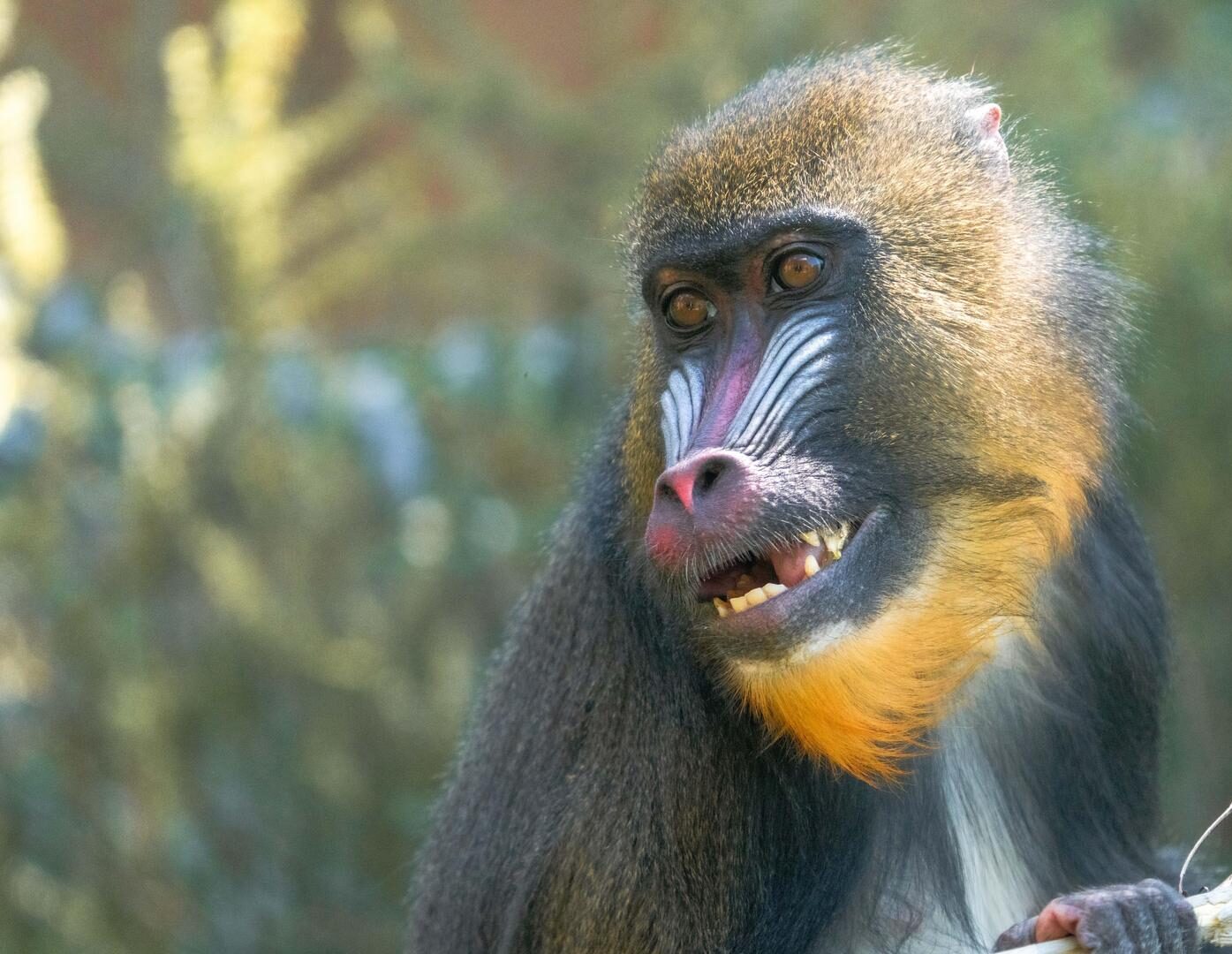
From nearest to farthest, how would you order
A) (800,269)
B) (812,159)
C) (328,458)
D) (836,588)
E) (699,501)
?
(699,501) → (836,588) → (800,269) → (812,159) → (328,458)

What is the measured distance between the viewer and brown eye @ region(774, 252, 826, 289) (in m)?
3.14

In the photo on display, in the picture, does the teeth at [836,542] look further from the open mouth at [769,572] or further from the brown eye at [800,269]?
the brown eye at [800,269]

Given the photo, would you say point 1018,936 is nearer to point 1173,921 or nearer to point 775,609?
point 1173,921

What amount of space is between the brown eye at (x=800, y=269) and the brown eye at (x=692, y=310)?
0.57 feet

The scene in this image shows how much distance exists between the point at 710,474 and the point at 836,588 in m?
0.33

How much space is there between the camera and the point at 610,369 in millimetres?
8961

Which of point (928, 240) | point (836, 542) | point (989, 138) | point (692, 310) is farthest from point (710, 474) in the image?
point (989, 138)

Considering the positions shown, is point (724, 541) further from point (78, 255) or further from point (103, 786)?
point (78, 255)

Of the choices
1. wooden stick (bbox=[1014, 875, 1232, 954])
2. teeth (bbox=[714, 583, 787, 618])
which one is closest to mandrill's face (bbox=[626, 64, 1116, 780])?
teeth (bbox=[714, 583, 787, 618])

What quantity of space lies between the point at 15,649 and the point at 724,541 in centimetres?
599

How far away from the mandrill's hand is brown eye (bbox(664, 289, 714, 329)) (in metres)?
1.37

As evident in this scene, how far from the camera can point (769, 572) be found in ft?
9.64

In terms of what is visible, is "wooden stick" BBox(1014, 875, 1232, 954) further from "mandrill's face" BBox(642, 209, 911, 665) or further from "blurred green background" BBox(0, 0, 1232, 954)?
"blurred green background" BBox(0, 0, 1232, 954)

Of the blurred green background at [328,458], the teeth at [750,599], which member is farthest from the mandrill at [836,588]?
the blurred green background at [328,458]
